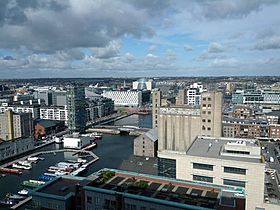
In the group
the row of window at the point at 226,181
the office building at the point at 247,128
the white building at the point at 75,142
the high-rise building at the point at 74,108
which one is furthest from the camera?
the high-rise building at the point at 74,108

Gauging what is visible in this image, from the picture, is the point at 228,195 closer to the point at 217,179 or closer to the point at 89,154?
the point at 217,179

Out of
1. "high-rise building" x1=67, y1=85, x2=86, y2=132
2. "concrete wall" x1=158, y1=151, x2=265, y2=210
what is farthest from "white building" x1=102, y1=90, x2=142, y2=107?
"concrete wall" x1=158, y1=151, x2=265, y2=210

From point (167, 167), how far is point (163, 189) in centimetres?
412

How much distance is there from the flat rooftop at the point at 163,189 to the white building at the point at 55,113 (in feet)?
119

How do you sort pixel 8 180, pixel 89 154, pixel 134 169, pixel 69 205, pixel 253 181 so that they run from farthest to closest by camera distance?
pixel 89 154, pixel 8 180, pixel 134 169, pixel 253 181, pixel 69 205

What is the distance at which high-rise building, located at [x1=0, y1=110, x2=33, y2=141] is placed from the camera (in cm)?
3300

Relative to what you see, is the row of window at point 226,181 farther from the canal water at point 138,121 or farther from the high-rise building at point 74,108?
the canal water at point 138,121

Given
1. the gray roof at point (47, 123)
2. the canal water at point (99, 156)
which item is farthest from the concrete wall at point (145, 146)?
the gray roof at point (47, 123)

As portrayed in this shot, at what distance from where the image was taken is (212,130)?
21516mm

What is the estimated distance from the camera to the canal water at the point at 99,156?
21984mm

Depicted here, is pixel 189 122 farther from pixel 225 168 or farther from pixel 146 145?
pixel 225 168

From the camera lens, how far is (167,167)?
14258mm

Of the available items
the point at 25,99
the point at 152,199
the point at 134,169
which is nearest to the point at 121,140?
the point at 134,169

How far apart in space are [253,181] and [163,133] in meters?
12.4
